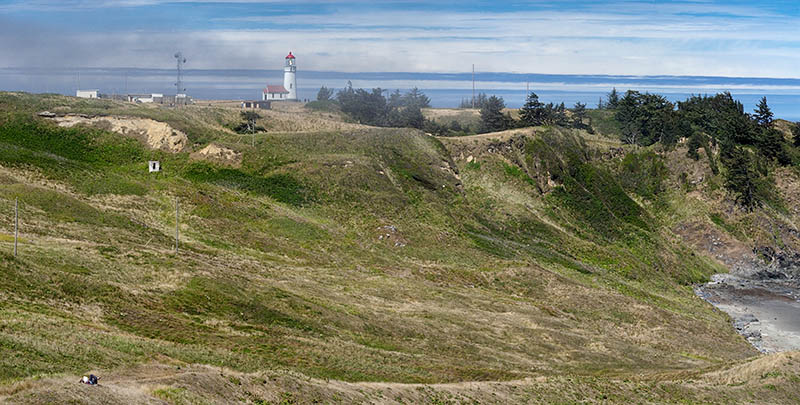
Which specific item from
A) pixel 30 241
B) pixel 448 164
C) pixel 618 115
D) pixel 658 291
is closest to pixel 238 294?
pixel 30 241

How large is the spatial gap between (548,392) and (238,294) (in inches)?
814

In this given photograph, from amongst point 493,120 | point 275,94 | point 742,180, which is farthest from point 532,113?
point 275,94

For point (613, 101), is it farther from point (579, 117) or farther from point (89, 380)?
point (89, 380)

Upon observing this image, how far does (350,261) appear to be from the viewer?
67.7 meters

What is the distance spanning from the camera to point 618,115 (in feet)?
487

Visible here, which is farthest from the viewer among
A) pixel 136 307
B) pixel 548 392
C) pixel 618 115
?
pixel 618 115

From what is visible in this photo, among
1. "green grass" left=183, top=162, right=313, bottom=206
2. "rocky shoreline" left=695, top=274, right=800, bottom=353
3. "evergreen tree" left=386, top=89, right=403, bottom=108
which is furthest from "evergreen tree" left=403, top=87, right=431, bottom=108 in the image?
"rocky shoreline" left=695, top=274, right=800, bottom=353

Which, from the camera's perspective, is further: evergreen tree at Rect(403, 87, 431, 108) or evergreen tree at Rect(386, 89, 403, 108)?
evergreen tree at Rect(403, 87, 431, 108)

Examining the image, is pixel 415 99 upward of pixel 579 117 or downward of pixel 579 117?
upward

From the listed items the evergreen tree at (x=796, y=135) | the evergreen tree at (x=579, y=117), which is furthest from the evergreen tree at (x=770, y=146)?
the evergreen tree at (x=579, y=117)

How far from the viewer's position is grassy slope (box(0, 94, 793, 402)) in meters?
39.3

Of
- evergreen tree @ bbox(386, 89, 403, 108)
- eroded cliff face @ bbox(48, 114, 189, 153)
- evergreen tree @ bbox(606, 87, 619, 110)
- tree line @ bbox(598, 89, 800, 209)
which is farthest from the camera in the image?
evergreen tree @ bbox(606, 87, 619, 110)

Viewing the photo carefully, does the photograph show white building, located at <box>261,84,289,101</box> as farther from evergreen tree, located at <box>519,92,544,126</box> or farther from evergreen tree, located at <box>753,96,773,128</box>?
evergreen tree, located at <box>753,96,773,128</box>

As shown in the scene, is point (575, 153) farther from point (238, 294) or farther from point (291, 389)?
point (291, 389)
